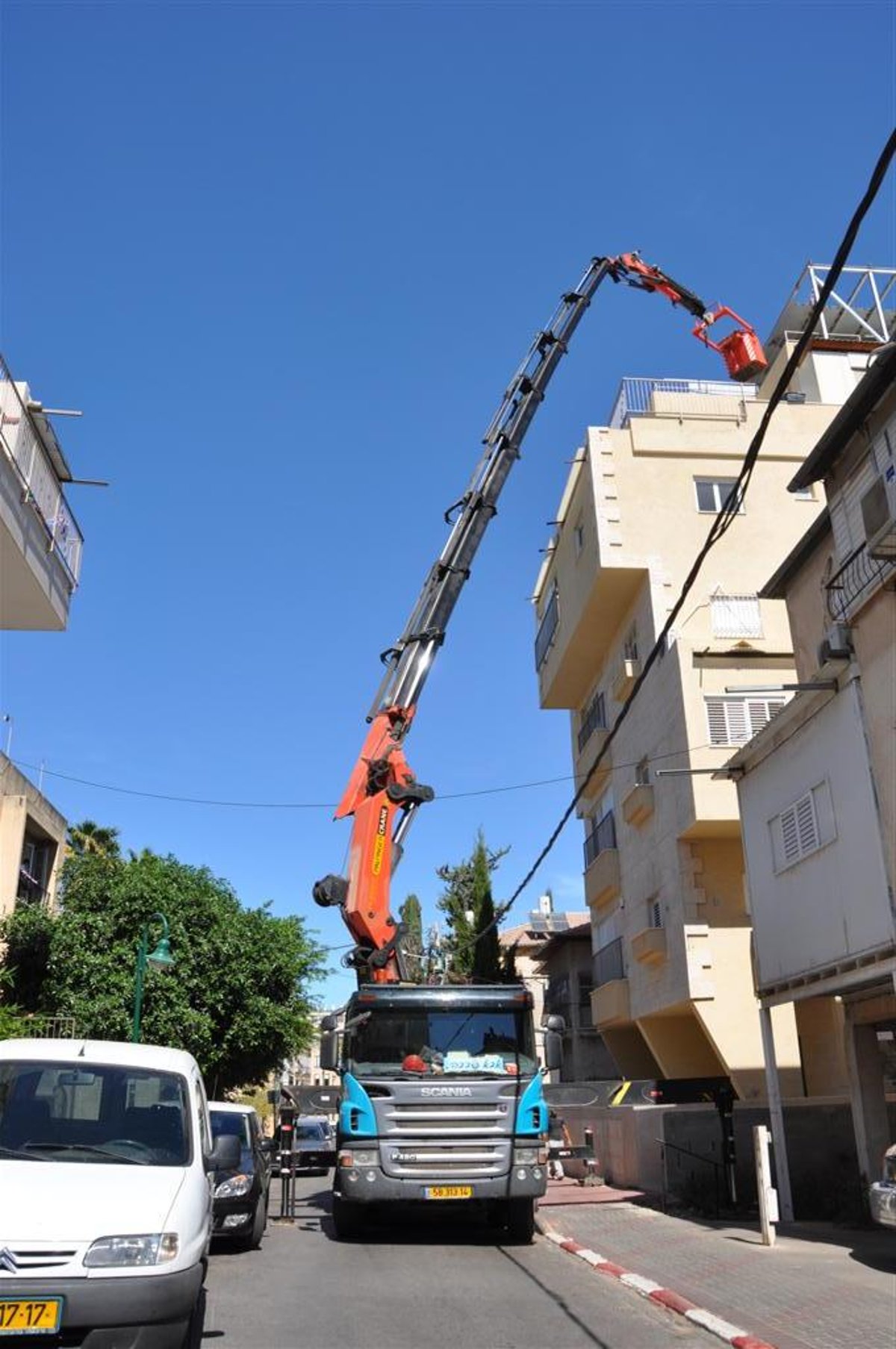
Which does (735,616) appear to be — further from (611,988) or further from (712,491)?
(611,988)

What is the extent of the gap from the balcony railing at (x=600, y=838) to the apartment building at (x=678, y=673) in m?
0.09

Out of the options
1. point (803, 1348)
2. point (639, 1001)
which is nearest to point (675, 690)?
point (639, 1001)

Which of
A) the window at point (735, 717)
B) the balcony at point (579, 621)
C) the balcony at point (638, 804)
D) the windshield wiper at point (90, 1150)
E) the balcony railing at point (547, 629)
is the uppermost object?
the balcony railing at point (547, 629)

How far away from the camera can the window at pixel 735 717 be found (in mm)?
20703

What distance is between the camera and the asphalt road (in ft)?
24.0

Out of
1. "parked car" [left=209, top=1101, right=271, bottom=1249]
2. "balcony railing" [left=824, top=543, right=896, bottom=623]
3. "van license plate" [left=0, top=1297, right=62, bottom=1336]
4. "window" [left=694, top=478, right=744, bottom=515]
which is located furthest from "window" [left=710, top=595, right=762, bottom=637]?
"van license plate" [left=0, top=1297, right=62, bottom=1336]

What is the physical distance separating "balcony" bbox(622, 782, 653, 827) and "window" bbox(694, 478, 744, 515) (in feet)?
22.4

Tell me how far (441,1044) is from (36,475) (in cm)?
978

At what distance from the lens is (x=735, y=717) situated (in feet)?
68.6

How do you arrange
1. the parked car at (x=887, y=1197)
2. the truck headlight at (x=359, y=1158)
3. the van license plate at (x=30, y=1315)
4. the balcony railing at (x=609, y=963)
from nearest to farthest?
1. the van license plate at (x=30, y=1315)
2. the parked car at (x=887, y=1197)
3. the truck headlight at (x=359, y=1158)
4. the balcony railing at (x=609, y=963)

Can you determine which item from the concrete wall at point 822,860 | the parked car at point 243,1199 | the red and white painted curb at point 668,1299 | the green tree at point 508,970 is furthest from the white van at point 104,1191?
the green tree at point 508,970

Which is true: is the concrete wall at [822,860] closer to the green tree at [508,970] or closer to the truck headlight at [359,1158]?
the truck headlight at [359,1158]

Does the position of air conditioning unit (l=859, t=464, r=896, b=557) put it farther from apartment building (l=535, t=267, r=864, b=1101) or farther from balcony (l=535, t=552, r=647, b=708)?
balcony (l=535, t=552, r=647, b=708)

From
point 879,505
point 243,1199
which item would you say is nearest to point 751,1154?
point 243,1199
